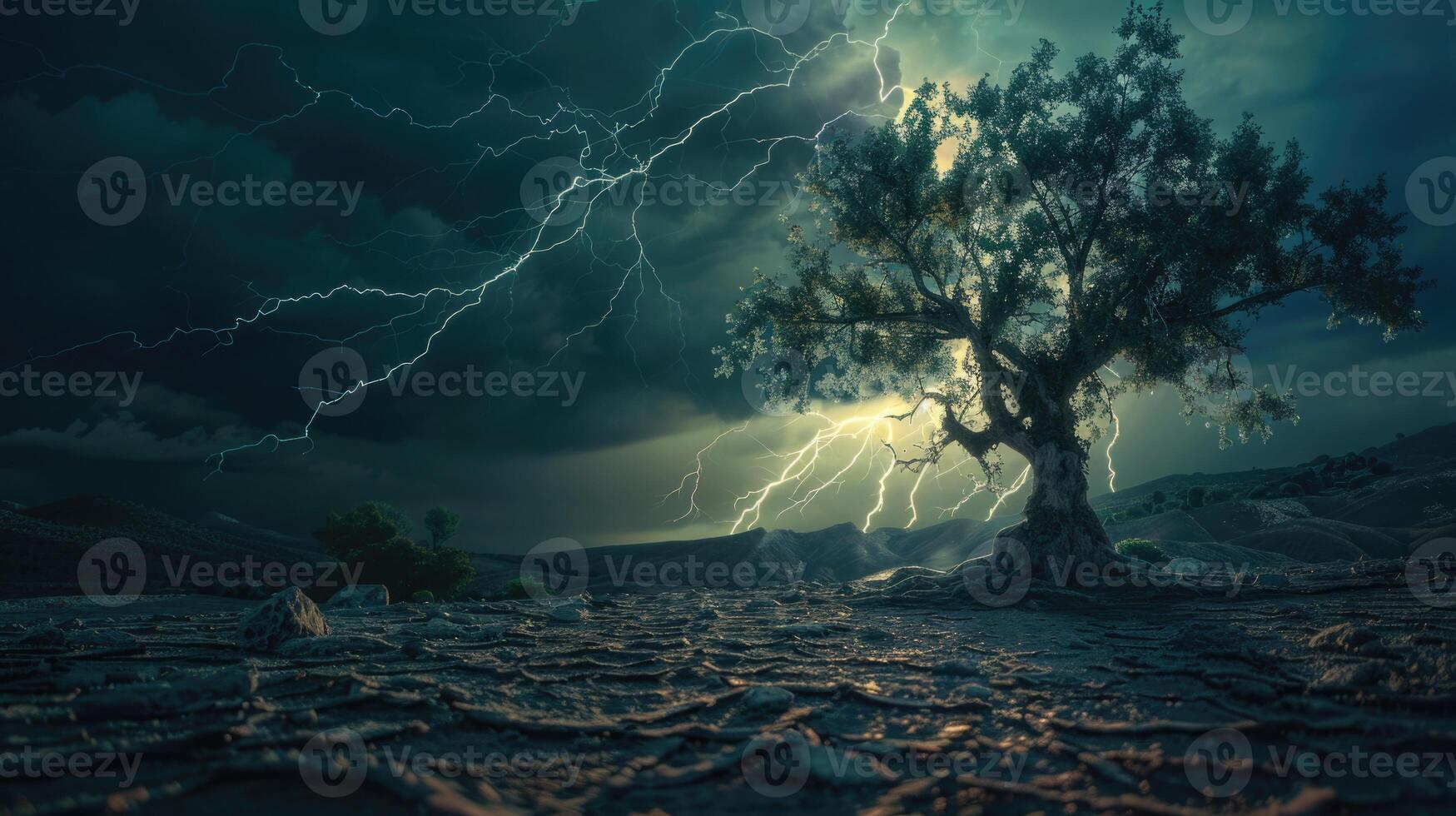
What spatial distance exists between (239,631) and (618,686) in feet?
12.3

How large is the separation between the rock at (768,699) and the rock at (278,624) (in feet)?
14.3

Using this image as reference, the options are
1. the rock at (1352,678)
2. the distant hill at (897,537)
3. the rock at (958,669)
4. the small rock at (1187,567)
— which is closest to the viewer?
the rock at (1352,678)

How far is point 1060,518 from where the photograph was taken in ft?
42.4

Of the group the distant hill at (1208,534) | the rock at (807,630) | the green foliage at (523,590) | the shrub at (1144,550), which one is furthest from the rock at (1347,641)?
the distant hill at (1208,534)

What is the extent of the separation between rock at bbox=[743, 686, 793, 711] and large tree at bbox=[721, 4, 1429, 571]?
1120 centimetres

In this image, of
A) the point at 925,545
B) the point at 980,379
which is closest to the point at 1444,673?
the point at 980,379

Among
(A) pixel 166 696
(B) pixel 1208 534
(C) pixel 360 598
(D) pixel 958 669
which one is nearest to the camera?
(A) pixel 166 696

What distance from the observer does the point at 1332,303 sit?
13.6 meters

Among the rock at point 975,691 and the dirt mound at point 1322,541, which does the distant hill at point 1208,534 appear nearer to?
the dirt mound at point 1322,541

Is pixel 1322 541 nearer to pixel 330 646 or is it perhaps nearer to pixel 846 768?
pixel 846 768

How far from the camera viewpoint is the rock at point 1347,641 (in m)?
4.40

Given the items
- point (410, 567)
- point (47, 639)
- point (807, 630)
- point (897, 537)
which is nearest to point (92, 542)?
point (410, 567)

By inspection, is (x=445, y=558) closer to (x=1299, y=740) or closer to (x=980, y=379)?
(x=980, y=379)

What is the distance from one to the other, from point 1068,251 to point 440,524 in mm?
37262
